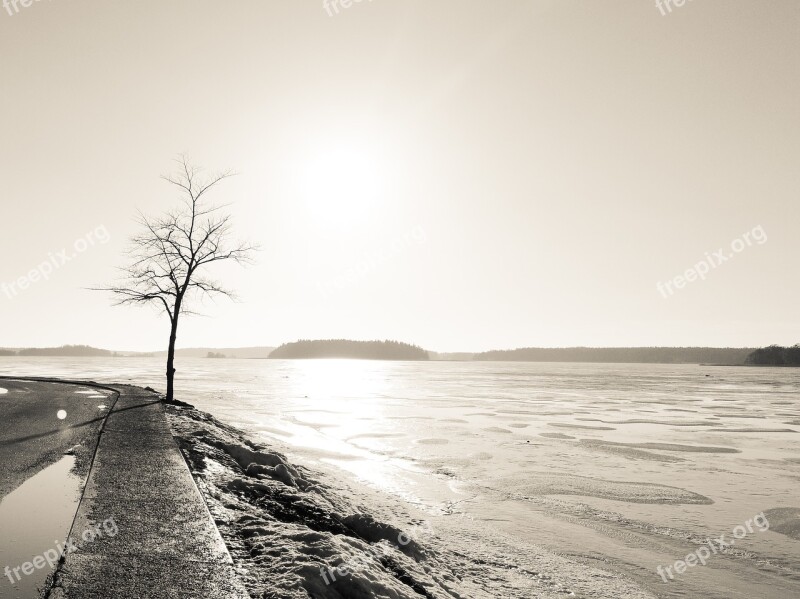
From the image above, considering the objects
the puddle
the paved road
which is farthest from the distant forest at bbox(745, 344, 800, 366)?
the puddle

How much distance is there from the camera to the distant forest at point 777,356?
13025 cm

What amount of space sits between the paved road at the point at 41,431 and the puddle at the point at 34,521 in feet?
0.93

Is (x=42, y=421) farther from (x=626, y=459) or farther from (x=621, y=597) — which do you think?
(x=626, y=459)

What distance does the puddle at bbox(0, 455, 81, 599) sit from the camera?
3543 millimetres

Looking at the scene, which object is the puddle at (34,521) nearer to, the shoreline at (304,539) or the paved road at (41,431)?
the paved road at (41,431)

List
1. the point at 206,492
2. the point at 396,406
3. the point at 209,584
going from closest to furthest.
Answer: the point at 209,584 < the point at 206,492 < the point at 396,406

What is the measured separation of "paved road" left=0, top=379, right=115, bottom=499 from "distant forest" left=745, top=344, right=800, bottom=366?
163673 mm

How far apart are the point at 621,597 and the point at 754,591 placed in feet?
5.35

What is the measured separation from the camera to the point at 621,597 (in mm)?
4969

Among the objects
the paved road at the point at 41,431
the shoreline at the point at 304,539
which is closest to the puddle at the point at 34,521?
the paved road at the point at 41,431

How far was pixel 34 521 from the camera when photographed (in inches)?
189

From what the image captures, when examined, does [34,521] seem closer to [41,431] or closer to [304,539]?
[304,539]

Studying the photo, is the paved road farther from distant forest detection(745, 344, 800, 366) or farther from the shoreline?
distant forest detection(745, 344, 800, 366)

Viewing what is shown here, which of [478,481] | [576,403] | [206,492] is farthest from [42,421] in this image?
[576,403]
